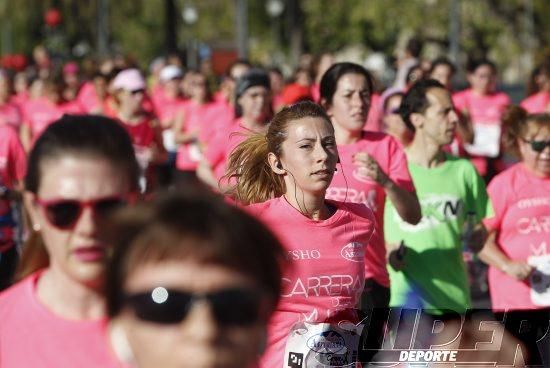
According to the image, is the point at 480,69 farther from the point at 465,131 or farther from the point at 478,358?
the point at 478,358

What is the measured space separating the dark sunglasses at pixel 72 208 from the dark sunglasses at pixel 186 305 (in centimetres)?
68

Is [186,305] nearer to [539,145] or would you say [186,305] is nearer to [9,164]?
[539,145]

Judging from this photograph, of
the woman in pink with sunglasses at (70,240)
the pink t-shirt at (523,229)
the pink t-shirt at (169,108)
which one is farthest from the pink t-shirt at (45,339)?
the pink t-shirt at (169,108)

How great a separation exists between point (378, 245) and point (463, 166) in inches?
33.3

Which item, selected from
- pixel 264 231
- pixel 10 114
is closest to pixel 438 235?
pixel 264 231

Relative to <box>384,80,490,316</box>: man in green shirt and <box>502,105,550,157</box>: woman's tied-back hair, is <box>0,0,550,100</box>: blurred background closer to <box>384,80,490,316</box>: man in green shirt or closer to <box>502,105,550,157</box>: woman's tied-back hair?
<box>502,105,550,157</box>: woman's tied-back hair

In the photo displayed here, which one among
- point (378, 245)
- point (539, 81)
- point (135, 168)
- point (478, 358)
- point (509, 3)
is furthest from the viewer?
point (509, 3)

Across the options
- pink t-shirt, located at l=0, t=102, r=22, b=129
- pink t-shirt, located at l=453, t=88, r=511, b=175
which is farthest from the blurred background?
pink t-shirt, located at l=453, t=88, r=511, b=175

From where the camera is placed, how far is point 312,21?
142 feet

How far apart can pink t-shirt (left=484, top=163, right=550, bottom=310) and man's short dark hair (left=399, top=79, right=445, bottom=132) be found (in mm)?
636

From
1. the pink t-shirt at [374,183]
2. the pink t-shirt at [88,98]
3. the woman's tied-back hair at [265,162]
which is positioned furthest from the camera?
the pink t-shirt at [88,98]

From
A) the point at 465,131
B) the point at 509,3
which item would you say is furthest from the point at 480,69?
the point at 509,3

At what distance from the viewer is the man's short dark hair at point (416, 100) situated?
757 cm

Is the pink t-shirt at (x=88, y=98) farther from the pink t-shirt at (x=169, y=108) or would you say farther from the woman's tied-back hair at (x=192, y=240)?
the woman's tied-back hair at (x=192, y=240)
